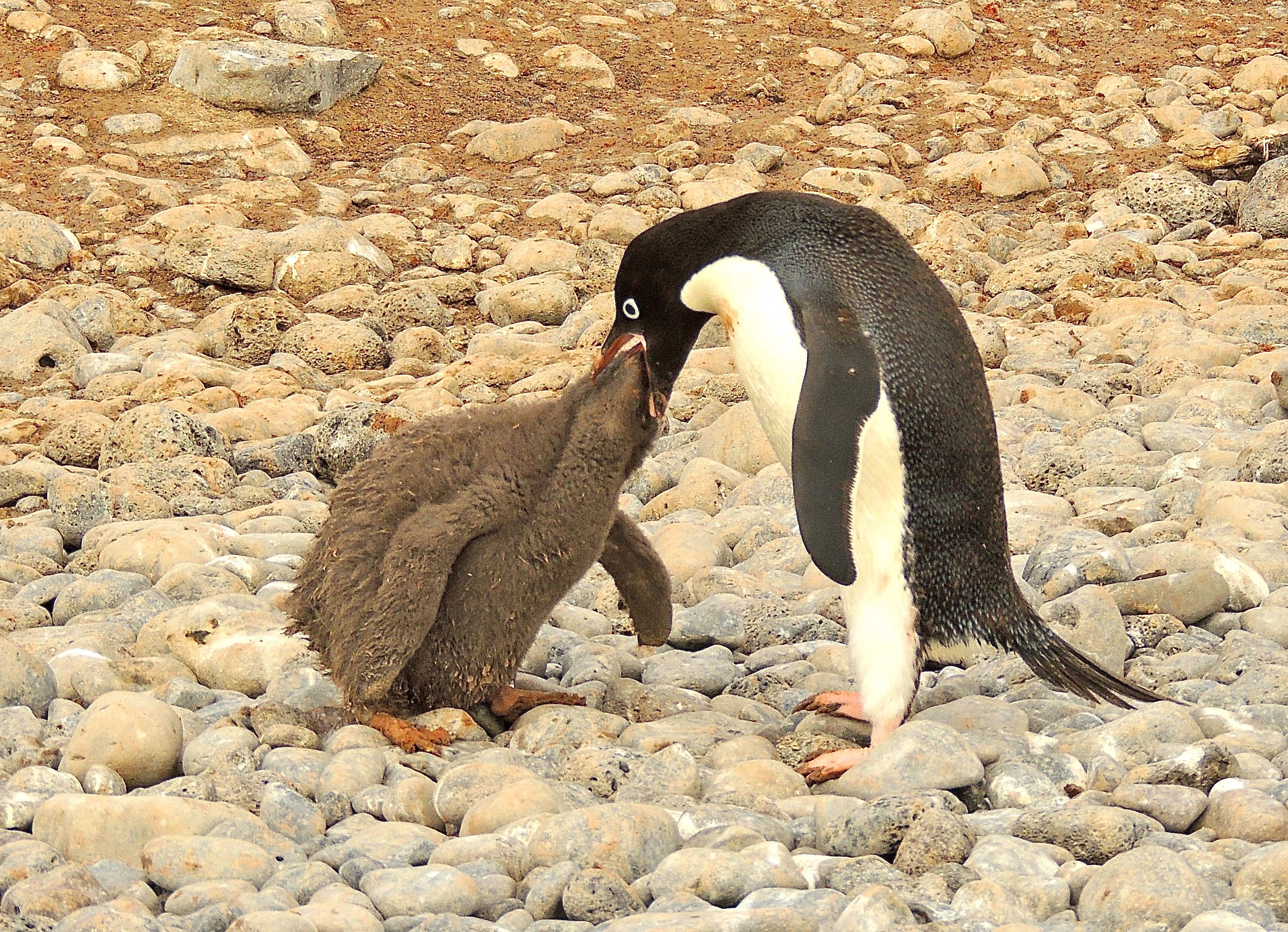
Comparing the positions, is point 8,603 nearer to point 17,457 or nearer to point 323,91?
point 17,457

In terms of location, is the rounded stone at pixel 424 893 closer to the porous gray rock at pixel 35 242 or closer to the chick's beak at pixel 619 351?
the chick's beak at pixel 619 351

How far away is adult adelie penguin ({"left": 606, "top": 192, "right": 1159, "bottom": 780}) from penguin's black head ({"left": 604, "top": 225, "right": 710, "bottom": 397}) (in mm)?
155

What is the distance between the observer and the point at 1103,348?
7367mm

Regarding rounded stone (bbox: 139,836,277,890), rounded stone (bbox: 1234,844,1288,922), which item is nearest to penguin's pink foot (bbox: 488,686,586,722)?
rounded stone (bbox: 139,836,277,890)

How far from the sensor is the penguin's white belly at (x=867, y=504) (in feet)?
12.3

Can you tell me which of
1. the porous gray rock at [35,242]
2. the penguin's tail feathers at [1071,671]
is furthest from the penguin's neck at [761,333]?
the porous gray rock at [35,242]

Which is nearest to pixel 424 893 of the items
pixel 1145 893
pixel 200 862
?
pixel 200 862

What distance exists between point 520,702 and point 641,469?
1.72 meters

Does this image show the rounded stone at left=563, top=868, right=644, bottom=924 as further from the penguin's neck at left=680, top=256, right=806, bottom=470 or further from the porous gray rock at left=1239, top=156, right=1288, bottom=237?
the porous gray rock at left=1239, top=156, right=1288, bottom=237

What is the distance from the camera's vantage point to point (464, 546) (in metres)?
3.77

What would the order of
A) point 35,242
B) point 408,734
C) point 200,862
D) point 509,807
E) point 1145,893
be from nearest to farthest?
1. point 1145,893
2. point 200,862
3. point 509,807
4. point 408,734
5. point 35,242

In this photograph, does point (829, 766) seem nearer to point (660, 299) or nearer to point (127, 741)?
point (660, 299)

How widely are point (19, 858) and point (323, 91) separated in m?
8.52

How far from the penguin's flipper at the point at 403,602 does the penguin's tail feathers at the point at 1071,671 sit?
4.74ft
